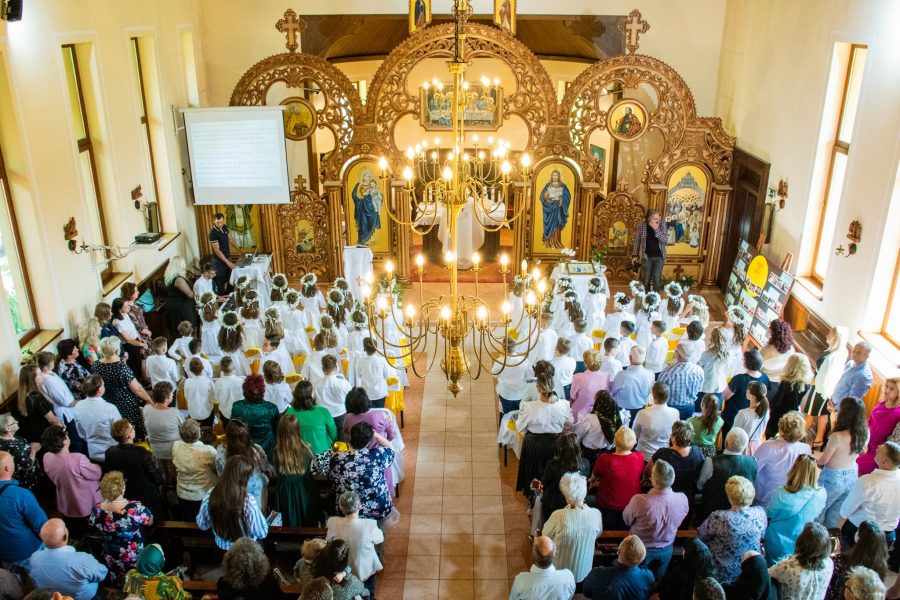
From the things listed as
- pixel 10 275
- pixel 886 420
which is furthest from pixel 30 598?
pixel 886 420

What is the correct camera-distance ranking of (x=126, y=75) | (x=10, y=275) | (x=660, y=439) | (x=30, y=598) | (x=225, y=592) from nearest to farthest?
(x=30, y=598) < (x=225, y=592) < (x=660, y=439) < (x=10, y=275) < (x=126, y=75)

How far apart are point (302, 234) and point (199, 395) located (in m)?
6.30

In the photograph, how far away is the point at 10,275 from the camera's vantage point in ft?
27.3

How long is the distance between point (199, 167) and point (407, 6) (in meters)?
4.77

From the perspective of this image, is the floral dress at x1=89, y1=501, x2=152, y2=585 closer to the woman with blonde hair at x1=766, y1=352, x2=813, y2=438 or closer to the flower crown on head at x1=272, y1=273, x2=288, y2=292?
the flower crown on head at x1=272, y1=273, x2=288, y2=292

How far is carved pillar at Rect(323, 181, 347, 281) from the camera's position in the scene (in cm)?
1337

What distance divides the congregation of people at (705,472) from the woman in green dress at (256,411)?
7.61 feet

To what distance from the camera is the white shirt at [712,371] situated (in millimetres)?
8414

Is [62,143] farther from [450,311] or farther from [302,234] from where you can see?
[450,311]

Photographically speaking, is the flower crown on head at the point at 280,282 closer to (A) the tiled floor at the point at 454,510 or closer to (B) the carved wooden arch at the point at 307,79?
(A) the tiled floor at the point at 454,510

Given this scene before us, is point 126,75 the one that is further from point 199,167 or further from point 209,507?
point 209,507

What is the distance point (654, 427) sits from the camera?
7.04 m

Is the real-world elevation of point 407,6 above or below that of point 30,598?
above

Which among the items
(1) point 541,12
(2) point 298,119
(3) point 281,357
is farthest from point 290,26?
(3) point 281,357
